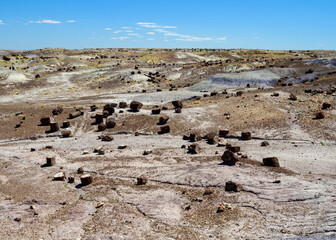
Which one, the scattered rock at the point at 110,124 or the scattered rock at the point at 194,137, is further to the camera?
the scattered rock at the point at 110,124

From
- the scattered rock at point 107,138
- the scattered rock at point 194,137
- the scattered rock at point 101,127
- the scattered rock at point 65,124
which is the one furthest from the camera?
the scattered rock at point 65,124

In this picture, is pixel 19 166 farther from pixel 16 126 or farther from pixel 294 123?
pixel 294 123

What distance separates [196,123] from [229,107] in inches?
187

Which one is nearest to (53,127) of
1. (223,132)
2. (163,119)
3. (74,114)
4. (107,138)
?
(74,114)

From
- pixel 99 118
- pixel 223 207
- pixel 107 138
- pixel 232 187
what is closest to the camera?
pixel 223 207

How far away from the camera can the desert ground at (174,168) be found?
1062 centimetres

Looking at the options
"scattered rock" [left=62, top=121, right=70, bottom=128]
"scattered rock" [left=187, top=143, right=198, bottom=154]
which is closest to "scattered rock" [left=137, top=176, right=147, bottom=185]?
"scattered rock" [left=187, top=143, right=198, bottom=154]

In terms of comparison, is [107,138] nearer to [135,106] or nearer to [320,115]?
[135,106]

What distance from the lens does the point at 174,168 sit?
53.3 feet

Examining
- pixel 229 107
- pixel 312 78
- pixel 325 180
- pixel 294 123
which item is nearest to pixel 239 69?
pixel 312 78

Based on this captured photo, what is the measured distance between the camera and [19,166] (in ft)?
57.9

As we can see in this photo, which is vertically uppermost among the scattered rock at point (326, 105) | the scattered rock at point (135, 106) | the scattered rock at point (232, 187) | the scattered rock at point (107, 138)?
the scattered rock at point (326, 105)

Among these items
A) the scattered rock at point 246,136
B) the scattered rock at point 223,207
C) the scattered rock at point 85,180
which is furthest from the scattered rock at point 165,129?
the scattered rock at point 223,207

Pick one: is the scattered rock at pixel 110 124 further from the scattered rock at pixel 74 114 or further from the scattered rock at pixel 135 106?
the scattered rock at pixel 74 114
